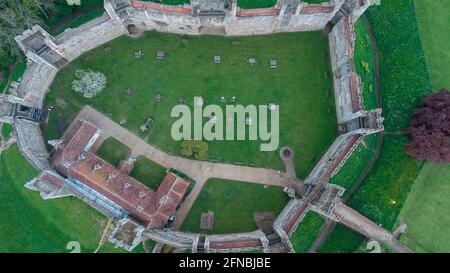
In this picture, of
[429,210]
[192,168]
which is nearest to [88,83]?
[192,168]

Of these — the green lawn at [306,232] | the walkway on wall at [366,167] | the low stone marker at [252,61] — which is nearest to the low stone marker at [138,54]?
the low stone marker at [252,61]

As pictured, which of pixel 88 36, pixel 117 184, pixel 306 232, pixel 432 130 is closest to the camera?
pixel 432 130

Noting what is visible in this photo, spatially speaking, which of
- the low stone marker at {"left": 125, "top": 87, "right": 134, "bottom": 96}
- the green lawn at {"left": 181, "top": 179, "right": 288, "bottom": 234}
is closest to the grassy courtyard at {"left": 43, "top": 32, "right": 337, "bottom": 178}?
the low stone marker at {"left": 125, "top": 87, "right": 134, "bottom": 96}

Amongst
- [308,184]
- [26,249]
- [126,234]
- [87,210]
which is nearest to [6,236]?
[26,249]

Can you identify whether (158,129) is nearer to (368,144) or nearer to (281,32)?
(281,32)

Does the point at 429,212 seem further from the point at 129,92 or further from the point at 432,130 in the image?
the point at 129,92

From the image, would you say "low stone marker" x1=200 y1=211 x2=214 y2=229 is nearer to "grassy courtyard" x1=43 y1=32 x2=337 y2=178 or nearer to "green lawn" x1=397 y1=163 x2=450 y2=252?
"grassy courtyard" x1=43 y1=32 x2=337 y2=178
